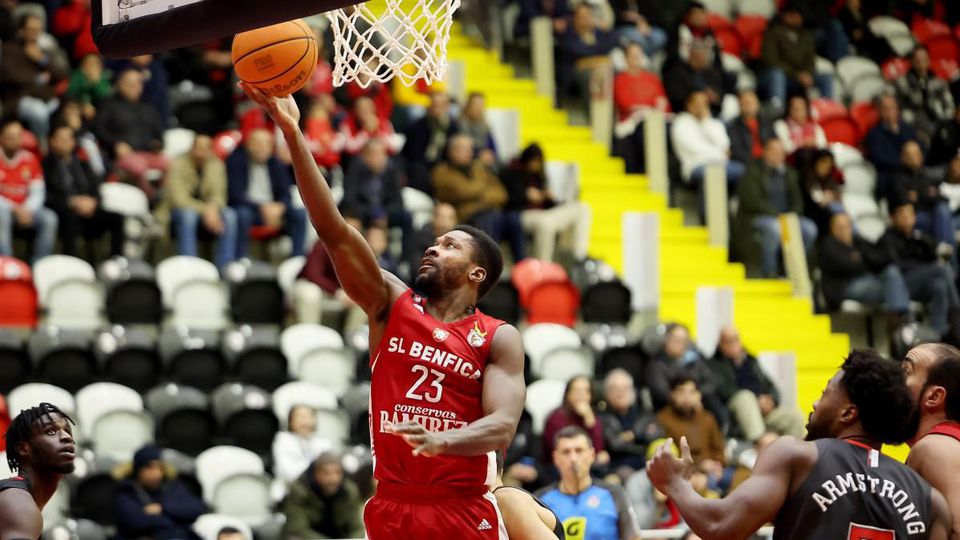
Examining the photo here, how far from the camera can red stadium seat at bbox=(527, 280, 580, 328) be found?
12.2 metres

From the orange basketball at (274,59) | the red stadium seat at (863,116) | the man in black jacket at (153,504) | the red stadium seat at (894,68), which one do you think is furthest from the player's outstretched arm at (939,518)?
the red stadium seat at (894,68)

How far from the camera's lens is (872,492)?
4.68 m

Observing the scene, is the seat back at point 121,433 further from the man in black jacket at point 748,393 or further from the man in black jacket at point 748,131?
the man in black jacket at point 748,131

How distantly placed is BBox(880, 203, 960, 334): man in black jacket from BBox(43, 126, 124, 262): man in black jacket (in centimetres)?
722

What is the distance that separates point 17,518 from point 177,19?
182 centimetres

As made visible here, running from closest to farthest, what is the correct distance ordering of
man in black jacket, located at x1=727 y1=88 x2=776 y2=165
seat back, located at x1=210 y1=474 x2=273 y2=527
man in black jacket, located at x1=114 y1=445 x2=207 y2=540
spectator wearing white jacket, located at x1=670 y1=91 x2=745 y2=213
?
man in black jacket, located at x1=114 y1=445 x2=207 y2=540 < seat back, located at x1=210 y1=474 x2=273 y2=527 < spectator wearing white jacket, located at x1=670 y1=91 x2=745 y2=213 < man in black jacket, located at x1=727 y1=88 x2=776 y2=165

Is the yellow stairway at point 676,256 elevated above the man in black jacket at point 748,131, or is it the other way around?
the man in black jacket at point 748,131

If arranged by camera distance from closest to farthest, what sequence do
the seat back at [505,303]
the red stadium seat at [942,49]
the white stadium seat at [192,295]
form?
the white stadium seat at [192,295]
the seat back at [505,303]
the red stadium seat at [942,49]

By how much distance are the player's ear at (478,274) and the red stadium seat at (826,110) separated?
11.5 m

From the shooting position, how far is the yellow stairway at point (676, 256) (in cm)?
1367

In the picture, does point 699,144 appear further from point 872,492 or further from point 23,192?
point 872,492

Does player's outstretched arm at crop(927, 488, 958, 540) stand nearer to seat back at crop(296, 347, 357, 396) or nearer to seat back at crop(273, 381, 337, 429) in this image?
seat back at crop(273, 381, 337, 429)

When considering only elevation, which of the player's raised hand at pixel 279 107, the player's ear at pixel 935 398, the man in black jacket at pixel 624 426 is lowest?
the man in black jacket at pixel 624 426

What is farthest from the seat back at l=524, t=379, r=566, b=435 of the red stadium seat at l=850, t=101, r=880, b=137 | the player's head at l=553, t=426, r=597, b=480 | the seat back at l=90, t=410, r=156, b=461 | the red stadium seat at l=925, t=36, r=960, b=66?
the red stadium seat at l=925, t=36, r=960, b=66
